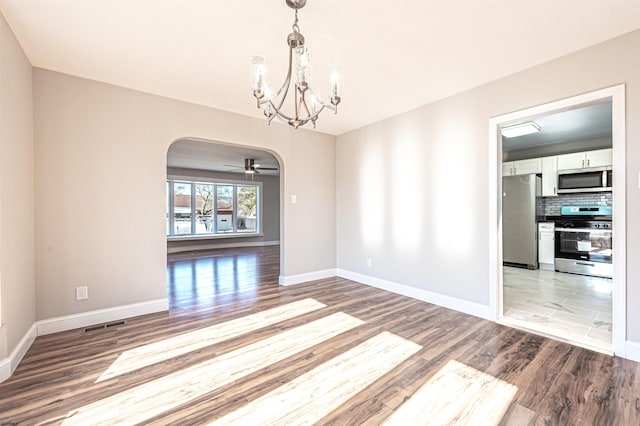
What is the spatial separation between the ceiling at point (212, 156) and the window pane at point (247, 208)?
1017 millimetres

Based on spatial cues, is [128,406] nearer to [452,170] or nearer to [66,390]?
[66,390]

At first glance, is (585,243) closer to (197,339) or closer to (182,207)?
(197,339)

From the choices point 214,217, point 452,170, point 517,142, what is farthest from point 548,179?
point 214,217

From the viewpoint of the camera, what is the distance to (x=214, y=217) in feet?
29.2

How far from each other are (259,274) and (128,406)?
3582 mm

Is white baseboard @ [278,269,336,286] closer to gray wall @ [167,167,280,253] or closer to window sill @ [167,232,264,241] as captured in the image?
window sill @ [167,232,264,241]

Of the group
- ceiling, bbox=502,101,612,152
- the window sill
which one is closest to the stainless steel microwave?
ceiling, bbox=502,101,612,152

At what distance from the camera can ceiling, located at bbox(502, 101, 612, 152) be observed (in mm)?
3771

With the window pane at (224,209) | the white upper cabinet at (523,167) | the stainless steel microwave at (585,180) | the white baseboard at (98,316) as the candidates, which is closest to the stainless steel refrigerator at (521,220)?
the white upper cabinet at (523,167)

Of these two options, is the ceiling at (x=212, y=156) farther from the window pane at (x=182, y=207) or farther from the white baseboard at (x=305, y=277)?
the white baseboard at (x=305, y=277)

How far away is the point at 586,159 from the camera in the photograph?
4.86 meters

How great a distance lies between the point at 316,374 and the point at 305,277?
259cm

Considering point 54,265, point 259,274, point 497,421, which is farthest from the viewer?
point 259,274

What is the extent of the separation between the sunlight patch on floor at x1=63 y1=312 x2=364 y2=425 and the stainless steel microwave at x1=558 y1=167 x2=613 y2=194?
16.7 feet
